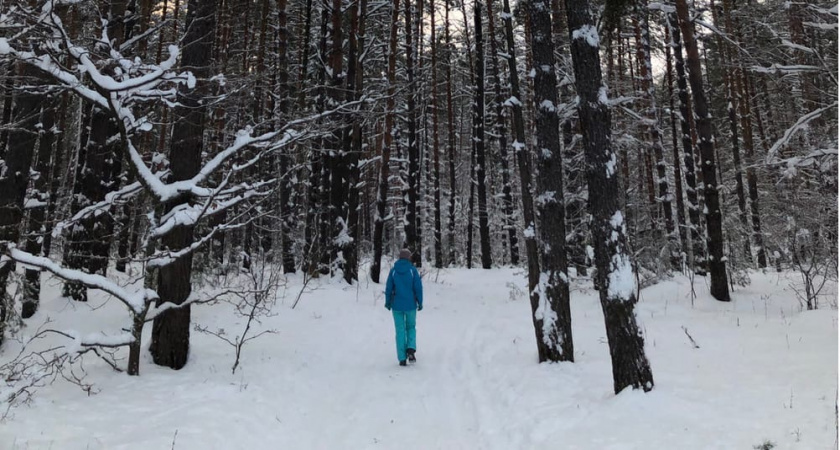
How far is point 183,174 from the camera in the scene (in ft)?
21.9

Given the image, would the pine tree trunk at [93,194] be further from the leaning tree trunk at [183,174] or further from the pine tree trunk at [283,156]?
the pine tree trunk at [283,156]

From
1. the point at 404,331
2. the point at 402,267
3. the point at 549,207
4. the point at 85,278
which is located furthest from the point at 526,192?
the point at 85,278

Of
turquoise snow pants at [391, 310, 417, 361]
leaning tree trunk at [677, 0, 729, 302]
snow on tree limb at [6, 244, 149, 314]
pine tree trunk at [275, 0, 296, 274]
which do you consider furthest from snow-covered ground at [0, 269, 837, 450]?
pine tree trunk at [275, 0, 296, 274]

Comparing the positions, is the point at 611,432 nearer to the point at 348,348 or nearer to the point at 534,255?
the point at 534,255

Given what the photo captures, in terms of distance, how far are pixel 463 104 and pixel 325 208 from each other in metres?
18.8

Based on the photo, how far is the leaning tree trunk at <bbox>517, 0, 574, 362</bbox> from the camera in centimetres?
736

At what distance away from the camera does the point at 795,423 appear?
4.05 meters

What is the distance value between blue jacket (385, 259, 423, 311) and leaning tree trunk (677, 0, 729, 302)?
738cm

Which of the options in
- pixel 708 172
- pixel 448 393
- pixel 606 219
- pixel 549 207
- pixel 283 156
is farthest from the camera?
pixel 283 156

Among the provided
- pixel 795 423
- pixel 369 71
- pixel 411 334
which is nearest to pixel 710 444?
pixel 795 423

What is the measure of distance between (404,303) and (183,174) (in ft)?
13.3

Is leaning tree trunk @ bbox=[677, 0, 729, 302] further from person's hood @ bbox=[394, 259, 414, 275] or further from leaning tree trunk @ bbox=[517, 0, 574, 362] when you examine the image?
person's hood @ bbox=[394, 259, 414, 275]

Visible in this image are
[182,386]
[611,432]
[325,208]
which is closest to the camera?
[611,432]

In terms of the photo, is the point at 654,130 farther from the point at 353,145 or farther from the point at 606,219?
the point at 606,219
